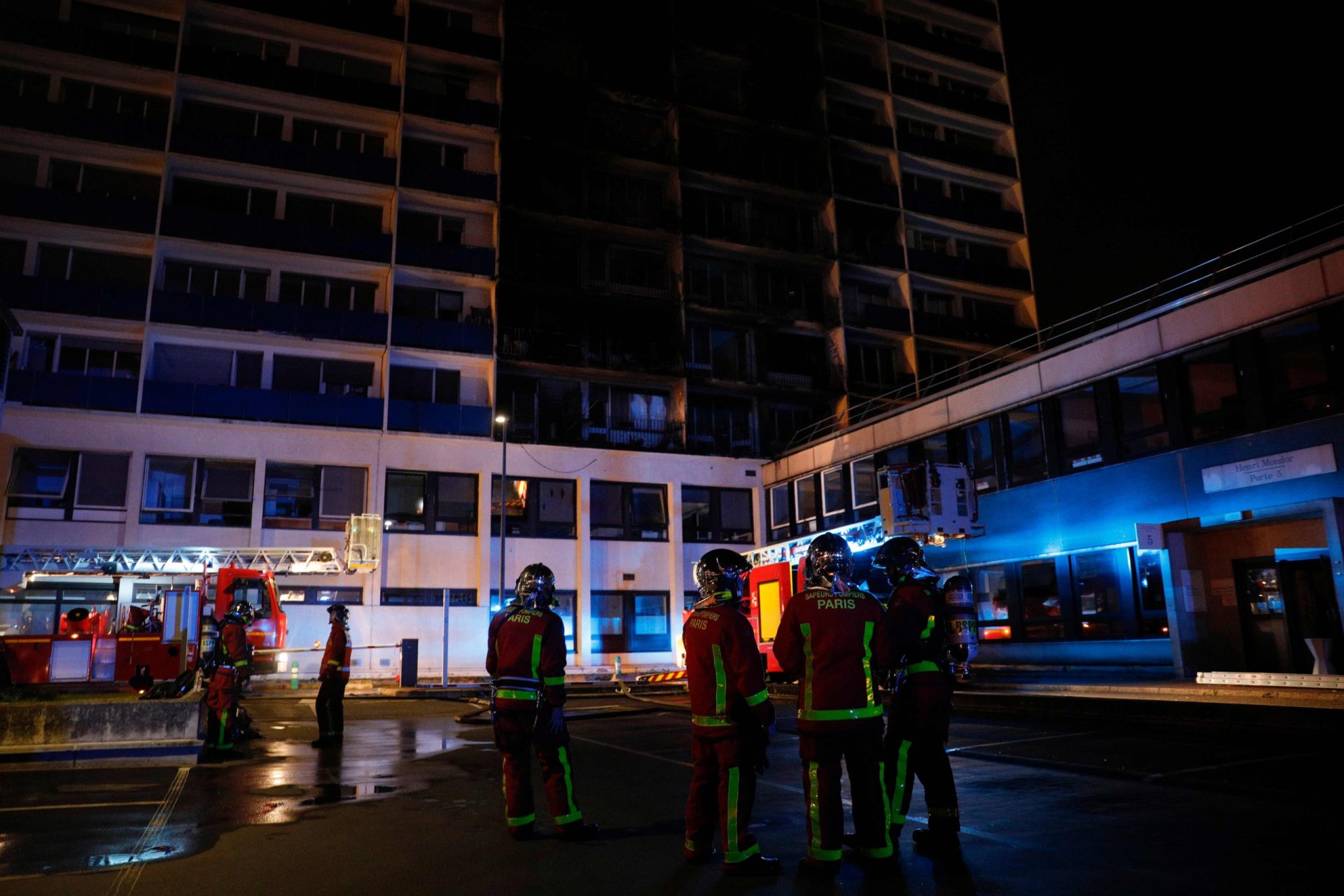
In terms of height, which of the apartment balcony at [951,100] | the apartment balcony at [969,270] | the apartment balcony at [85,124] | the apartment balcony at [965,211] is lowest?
the apartment balcony at [969,270]

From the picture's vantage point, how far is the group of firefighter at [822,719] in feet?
19.3

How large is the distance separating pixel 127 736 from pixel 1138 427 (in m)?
20.3

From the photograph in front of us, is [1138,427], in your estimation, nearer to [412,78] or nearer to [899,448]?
[899,448]

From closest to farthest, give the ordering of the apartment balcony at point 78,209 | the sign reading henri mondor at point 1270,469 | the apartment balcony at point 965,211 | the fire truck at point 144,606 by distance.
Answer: the sign reading henri mondor at point 1270,469
the fire truck at point 144,606
the apartment balcony at point 78,209
the apartment balcony at point 965,211

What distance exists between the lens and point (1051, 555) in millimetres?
22656

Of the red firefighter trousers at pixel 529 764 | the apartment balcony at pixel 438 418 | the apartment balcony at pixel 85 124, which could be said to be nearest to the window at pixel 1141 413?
the red firefighter trousers at pixel 529 764

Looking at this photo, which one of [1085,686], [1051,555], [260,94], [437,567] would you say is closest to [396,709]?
[437,567]

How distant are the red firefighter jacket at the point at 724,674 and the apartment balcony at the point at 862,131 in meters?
39.4

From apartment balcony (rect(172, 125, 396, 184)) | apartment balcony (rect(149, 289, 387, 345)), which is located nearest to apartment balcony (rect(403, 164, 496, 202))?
apartment balcony (rect(172, 125, 396, 184))

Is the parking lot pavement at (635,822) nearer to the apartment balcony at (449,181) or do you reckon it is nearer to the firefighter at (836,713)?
the firefighter at (836,713)

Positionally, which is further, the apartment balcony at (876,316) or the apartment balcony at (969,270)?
the apartment balcony at (969,270)

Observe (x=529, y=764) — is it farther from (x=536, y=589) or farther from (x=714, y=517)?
(x=714, y=517)

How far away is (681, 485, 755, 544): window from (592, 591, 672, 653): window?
2877 millimetres

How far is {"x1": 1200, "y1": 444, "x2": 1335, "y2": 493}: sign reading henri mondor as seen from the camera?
1661cm
